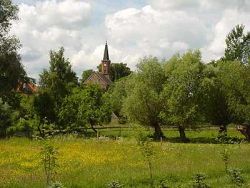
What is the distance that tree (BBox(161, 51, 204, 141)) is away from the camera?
5384cm

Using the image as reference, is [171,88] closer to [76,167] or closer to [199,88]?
[199,88]

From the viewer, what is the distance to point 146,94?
183ft

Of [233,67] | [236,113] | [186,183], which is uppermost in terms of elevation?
[233,67]

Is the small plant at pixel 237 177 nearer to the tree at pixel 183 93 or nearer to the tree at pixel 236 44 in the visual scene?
the tree at pixel 183 93

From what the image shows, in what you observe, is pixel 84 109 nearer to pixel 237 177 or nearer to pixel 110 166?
pixel 110 166

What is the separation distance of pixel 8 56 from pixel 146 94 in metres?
16.6

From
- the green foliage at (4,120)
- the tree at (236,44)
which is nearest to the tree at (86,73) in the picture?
the tree at (236,44)

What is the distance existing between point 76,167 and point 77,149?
30.8ft

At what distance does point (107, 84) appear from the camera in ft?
471

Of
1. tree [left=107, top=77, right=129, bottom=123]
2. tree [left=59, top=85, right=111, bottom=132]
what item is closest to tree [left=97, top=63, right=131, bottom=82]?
tree [left=107, top=77, right=129, bottom=123]

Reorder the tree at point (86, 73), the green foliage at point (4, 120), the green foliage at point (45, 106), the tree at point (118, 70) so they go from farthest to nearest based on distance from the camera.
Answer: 1. the tree at point (118, 70)
2. the tree at point (86, 73)
3. the green foliage at point (45, 106)
4. the green foliage at point (4, 120)

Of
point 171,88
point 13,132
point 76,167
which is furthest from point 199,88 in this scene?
point 76,167

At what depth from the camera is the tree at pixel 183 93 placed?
53.8 meters

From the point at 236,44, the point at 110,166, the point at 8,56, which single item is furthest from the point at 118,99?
the point at 110,166
